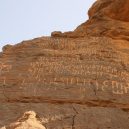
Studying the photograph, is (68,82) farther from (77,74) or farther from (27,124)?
(27,124)

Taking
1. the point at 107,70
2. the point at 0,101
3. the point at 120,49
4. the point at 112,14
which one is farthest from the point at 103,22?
the point at 0,101

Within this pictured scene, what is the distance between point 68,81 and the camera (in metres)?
11.0

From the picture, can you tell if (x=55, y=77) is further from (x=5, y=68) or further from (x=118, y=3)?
(x=118, y=3)

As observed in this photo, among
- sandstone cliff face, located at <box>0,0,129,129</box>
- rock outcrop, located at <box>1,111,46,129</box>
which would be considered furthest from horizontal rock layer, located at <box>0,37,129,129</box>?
rock outcrop, located at <box>1,111,46,129</box>

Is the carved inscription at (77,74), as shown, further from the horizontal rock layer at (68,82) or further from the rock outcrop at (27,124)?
the rock outcrop at (27,124)

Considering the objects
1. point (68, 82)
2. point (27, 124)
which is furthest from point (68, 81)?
point (27, 124)

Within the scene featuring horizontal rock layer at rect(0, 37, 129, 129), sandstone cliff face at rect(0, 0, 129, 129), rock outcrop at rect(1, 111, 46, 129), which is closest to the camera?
rock outcrop at rect(1, 111, 46, 129)

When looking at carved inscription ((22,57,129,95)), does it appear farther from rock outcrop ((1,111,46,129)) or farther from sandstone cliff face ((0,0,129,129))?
rock outcrop ((1,111,46,129))

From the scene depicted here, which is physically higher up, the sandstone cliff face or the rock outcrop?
the sandstone cliff face

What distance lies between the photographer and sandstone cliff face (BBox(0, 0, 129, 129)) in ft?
31.0

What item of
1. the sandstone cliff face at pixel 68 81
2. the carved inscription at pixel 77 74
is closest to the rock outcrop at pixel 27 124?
the sandstone cliff face at pixel 68 81

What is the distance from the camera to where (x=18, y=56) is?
1235 centimetres

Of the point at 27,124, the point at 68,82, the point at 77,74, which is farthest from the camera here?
the point at 77,74

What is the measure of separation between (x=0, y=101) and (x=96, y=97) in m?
2.31
